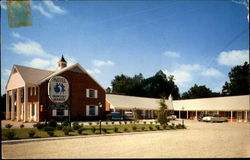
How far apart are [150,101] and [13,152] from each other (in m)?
46.6

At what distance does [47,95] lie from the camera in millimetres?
27172

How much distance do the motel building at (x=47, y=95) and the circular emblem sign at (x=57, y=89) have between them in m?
5.83

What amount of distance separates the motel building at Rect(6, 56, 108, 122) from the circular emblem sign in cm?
583

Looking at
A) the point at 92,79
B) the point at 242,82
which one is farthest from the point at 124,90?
the point at 92,79

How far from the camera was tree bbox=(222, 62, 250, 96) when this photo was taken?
70.1 m

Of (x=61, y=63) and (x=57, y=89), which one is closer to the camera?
(x=57, y=89)

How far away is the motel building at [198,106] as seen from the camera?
42.8m

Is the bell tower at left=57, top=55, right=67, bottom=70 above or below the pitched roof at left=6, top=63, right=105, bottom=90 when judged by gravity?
above

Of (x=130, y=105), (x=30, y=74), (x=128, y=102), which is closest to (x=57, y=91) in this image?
(x=30, y=74)

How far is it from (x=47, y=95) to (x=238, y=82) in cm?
6354

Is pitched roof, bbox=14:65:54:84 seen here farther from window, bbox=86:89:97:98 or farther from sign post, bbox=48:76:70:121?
sign post, bbox=48:76:70:121

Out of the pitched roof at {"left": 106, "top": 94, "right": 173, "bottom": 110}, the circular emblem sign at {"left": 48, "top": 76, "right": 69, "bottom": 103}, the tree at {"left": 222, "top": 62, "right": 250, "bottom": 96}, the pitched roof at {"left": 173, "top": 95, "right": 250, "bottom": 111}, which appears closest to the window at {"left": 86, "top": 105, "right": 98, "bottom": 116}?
the pitched roof at {"left": 106, "top": 94, "right": 173, "bottom": 110}

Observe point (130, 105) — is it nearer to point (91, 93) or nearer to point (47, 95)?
point (91, 93)

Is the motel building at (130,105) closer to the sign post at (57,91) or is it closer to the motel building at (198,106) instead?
the motel building at (198,106)
